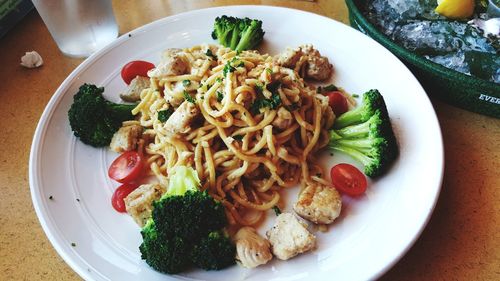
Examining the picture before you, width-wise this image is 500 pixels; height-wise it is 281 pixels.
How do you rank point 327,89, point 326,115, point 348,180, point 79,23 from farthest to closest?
1. point 79,23
2. point 327,89
3. point 326,115
4. point 348,180

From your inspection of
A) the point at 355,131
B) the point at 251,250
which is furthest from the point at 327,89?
the point at 251,250

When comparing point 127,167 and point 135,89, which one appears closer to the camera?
point 127,167

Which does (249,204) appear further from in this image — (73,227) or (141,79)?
(141,79)

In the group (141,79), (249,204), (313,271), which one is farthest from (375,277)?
(141,79)

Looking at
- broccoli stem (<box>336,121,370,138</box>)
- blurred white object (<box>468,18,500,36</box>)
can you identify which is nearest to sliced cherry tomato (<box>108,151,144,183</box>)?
broccoli stem (<box>336,121,370,138</box>)

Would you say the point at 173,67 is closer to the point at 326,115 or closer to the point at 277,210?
the point at 326,115

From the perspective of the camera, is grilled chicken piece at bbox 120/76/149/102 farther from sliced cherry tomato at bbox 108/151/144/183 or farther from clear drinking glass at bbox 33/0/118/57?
clear drinking glass at bbox 33/0/118/57

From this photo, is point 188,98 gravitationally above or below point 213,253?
above
